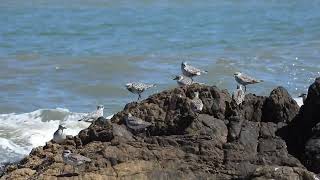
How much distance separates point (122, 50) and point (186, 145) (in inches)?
683

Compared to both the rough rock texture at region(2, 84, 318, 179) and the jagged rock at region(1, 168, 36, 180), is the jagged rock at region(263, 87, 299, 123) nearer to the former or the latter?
the rough rock texture at region(2, 84, 318, 179)

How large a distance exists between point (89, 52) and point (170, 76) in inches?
250

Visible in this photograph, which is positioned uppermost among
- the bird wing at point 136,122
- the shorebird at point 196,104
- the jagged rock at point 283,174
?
the shorebird at point 196,104

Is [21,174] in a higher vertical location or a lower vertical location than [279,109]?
lower

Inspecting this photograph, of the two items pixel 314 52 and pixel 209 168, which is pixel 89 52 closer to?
pixel 314 52

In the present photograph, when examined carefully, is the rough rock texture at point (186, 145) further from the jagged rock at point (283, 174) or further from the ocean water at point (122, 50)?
the ocean water at point (122, 50)

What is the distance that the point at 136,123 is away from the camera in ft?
31.2

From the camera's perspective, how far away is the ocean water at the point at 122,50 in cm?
1731

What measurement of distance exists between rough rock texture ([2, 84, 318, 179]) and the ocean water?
3507 mm

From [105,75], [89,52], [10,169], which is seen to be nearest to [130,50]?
[89,52]

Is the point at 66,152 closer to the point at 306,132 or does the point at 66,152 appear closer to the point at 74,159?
the point at 74,159

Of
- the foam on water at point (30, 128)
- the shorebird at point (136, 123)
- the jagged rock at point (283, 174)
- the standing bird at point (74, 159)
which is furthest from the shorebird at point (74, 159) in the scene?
the foam on water at point (30, 128)

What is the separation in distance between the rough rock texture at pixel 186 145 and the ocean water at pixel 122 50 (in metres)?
3.51

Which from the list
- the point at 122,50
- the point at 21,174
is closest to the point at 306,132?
the point at 21,174
